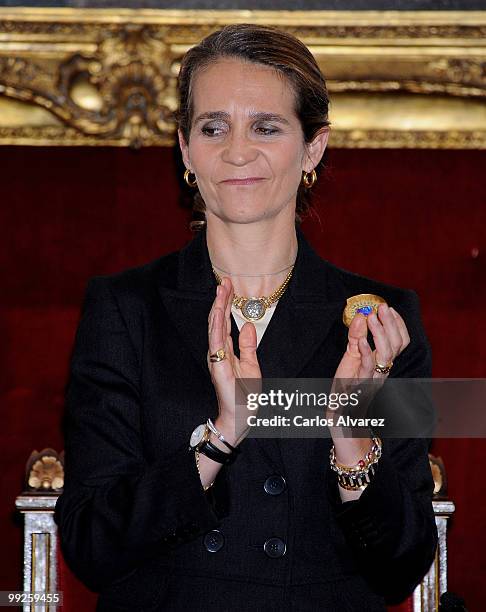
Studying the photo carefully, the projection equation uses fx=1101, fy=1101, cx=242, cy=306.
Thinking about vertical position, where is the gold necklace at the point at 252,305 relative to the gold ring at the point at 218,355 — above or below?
above

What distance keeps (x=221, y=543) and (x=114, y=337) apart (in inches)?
14.6

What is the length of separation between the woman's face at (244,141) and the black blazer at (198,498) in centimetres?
20

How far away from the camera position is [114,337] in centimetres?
179

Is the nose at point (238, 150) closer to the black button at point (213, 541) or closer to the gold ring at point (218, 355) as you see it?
the gold ring at point (218, 355)

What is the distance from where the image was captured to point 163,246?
101 inches

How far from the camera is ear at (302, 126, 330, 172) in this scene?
6.27 feet

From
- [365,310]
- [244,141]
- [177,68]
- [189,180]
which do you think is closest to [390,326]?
[365,310]

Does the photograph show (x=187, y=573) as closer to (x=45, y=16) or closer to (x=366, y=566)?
(x=366, y=566)

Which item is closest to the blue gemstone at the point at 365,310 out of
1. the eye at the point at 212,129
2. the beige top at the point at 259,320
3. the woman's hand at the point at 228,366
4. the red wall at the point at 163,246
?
the beige top at the point at 259,320

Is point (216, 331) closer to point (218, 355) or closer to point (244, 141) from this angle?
point (218, 355)

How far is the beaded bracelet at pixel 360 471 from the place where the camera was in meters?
1.67

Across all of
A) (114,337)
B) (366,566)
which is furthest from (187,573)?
(114,337)

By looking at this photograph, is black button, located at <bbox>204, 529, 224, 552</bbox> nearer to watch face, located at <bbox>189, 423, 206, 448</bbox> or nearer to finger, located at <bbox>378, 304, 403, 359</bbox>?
watch face, located at <bbox>189, 423, 206, 448</bbox>

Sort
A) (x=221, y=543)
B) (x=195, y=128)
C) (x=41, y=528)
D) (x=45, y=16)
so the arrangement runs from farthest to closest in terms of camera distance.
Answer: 1. (x=45, y=16)
2. (x=41, y=528)
3. (x=195, y=128)
4. (x=221, y=543)
